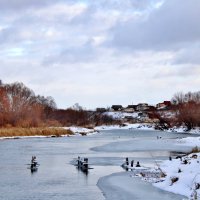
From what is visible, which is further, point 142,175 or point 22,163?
point 22,163

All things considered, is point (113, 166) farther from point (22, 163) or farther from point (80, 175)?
point (22, 163)

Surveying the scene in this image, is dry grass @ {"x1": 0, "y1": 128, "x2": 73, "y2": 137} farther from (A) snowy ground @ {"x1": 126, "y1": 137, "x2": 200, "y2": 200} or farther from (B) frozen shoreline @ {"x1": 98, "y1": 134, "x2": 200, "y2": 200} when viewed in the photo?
(A) snowy ground @ {"x1": 126, "y1": 137, "x2": 200, "y2": 200}

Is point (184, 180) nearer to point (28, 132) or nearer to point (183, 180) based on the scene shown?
point (183, 180)

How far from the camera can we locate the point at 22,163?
3228 centimetres

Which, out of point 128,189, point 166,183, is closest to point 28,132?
point 166,183

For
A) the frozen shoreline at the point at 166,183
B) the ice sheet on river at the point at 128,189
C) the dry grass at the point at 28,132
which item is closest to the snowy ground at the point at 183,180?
the frozen shoreline at the point at 166,183

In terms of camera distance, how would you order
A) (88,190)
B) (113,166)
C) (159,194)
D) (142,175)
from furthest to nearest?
1. (113,166)
2. (142,175)
3. (88,190)
4. (159,194)

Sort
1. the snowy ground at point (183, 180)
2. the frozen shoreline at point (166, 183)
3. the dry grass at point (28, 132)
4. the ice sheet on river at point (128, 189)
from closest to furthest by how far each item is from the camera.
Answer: the ice sheet on river at point (128, 189) → the frozen shoreline at point (166, 183) → the snowy ground at point (183, 180) → the dry grass at point (28, 132)

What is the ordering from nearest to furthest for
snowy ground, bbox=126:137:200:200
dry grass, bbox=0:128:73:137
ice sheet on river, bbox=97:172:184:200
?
ice sheet on river, bbox=97:172:184:200, snowy ground, bbox=126:137:200:200, dry grass, bbox=0:128:73:137

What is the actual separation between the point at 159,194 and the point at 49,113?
469 ft

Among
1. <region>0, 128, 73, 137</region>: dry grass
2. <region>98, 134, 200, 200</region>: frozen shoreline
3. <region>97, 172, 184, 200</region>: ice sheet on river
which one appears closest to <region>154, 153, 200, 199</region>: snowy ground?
<region>98, 134, 200, 200</region>: frozen shoreline

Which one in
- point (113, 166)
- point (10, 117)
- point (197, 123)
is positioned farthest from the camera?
point (197, 123)

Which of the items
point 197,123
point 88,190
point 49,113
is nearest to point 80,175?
point 88,190

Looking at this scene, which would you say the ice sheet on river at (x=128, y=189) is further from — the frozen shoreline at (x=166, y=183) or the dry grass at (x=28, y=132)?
the dry grass at (x=28, y=132)
